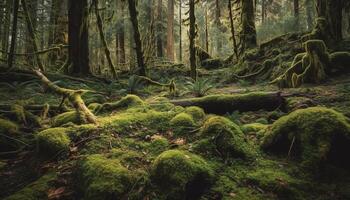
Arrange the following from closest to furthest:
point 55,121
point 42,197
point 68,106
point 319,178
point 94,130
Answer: point 42,197, point 319,178, point 94,130, point 55,121, point 68,106

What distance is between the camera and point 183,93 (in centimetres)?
862

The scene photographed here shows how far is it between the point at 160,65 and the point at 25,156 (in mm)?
13630

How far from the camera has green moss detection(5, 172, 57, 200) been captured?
9.93 feet

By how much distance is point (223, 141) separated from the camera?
3.96 meters

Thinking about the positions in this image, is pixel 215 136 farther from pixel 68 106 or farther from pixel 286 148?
pixel 68 106

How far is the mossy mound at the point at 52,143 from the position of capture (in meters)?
3.93

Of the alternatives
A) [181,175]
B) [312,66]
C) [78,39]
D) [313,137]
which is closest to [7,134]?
[181,175]

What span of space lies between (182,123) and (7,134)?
2926mm

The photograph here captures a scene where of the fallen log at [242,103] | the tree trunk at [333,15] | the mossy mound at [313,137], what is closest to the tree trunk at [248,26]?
the tree trunk at [333,15]

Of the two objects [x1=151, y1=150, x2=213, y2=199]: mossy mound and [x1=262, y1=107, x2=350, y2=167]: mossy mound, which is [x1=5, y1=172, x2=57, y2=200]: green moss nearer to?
[x1=151, y1=150, x2=213, y2=199]: mossy mound

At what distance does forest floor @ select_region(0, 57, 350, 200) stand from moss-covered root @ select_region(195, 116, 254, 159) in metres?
0.02

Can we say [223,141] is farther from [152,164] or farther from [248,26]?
[248,26]

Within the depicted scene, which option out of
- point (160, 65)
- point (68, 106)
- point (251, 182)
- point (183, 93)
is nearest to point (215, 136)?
point (251, 182)

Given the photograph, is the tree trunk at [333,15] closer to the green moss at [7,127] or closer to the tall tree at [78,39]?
the tall tree at [78,39]
